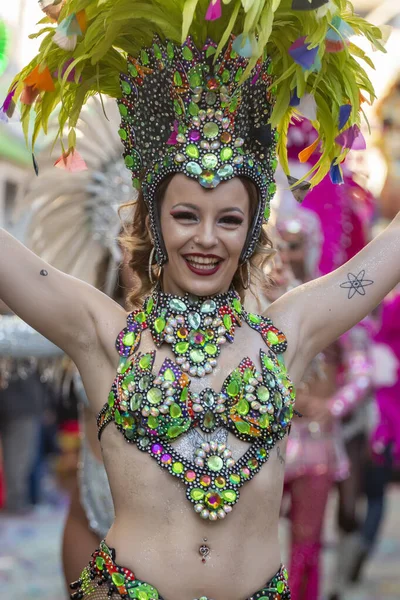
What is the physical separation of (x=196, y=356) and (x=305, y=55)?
0.84 m

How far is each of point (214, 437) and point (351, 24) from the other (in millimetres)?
1201

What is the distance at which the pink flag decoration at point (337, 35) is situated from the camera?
3.13 metres

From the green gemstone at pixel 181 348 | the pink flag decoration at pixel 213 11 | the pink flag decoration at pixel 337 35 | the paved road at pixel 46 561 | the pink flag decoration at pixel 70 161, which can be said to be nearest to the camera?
the pink flag decoration at pixel 213 11

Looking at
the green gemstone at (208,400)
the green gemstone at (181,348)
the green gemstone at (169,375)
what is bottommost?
the green gemstone at (208,400)

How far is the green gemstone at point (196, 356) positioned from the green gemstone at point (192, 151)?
1.73 ft

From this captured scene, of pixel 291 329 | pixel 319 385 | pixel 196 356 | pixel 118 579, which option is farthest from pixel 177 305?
pixel 319 385

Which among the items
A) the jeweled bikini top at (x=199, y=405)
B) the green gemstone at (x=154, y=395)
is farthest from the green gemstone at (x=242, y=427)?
the green gemstone at (x=154, y=395)

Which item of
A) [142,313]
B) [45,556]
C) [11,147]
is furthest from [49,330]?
[45,556]

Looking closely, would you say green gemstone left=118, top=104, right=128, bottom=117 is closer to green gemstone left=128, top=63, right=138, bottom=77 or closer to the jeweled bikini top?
green gemstone left=128, top=63, right=138, bottom=77

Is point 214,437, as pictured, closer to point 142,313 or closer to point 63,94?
point 142,313

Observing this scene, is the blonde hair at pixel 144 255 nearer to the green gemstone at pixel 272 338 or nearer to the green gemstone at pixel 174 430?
the green gemstone at pixel 272 338

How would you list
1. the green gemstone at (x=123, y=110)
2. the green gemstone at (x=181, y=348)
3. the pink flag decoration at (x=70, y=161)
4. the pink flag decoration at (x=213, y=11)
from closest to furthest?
the pink flag decoration at (x=213, y=11)
the green gemstone at (x=181, y=348)
the green gemstone at (x=123, y=110)
the pink flag decoration at (x=70, y=161)

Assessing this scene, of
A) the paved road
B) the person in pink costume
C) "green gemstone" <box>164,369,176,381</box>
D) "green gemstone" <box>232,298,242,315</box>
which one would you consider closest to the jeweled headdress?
"green gemstone" <box>232,298,242,315</box>

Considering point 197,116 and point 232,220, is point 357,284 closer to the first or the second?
point 232,220
